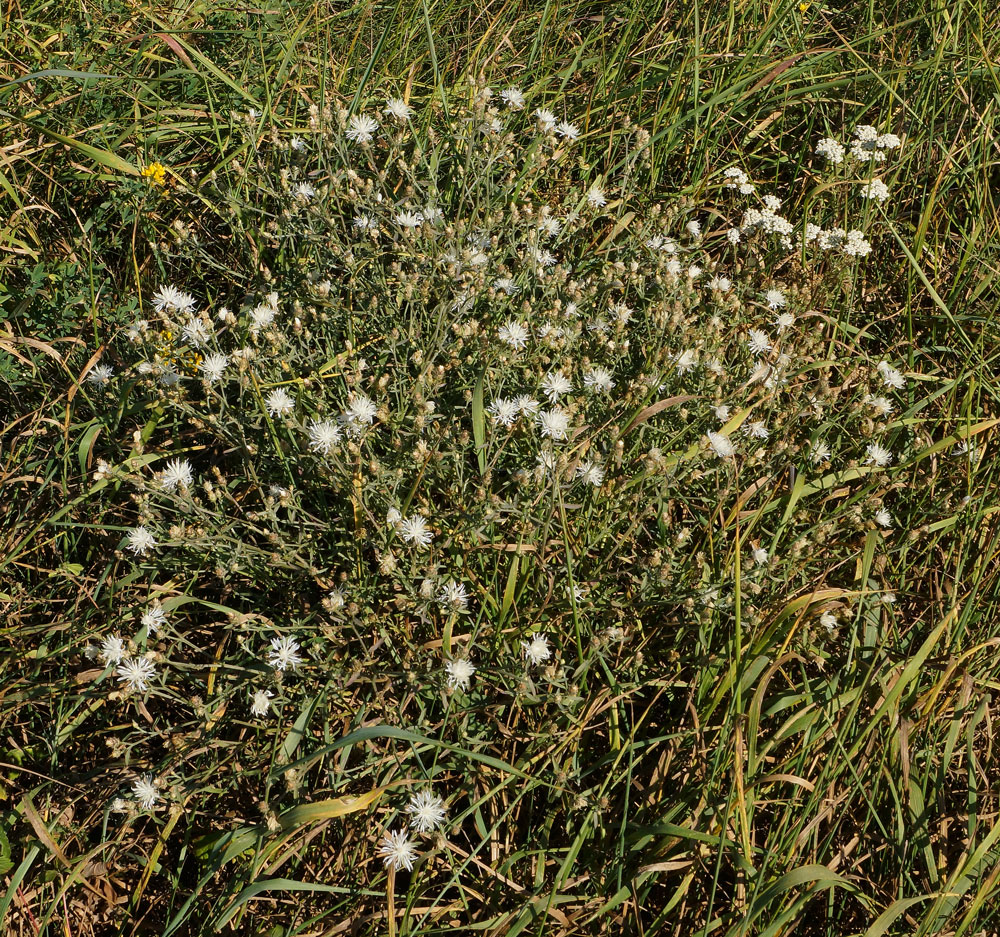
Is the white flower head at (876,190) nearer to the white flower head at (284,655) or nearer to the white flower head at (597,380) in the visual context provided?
the white flower head at (597,380)

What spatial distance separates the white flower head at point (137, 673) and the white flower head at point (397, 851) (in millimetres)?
616

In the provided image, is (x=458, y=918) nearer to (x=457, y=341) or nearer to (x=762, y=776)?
(x=762, y=776)

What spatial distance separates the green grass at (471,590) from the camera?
1.88 meters

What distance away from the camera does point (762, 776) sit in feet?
6.15

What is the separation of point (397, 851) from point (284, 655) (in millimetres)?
473

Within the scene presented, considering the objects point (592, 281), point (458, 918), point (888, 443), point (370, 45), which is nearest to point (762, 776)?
point (458, 918)

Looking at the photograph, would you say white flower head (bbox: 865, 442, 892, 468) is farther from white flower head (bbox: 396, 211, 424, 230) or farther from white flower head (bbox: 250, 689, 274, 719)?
white flower head (bbox: 250, 689, 274, 719)

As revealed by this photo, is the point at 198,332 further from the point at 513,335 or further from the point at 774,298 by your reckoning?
the point at 774,298

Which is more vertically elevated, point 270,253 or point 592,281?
point 592,281

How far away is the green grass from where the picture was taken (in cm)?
188

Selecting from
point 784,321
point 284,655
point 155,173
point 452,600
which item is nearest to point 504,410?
point 452,600

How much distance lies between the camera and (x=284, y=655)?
1.93m

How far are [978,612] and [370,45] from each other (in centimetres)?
290

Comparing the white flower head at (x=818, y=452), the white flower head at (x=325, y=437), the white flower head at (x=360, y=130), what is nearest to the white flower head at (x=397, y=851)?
the white flower head at (x=325, y=437)
